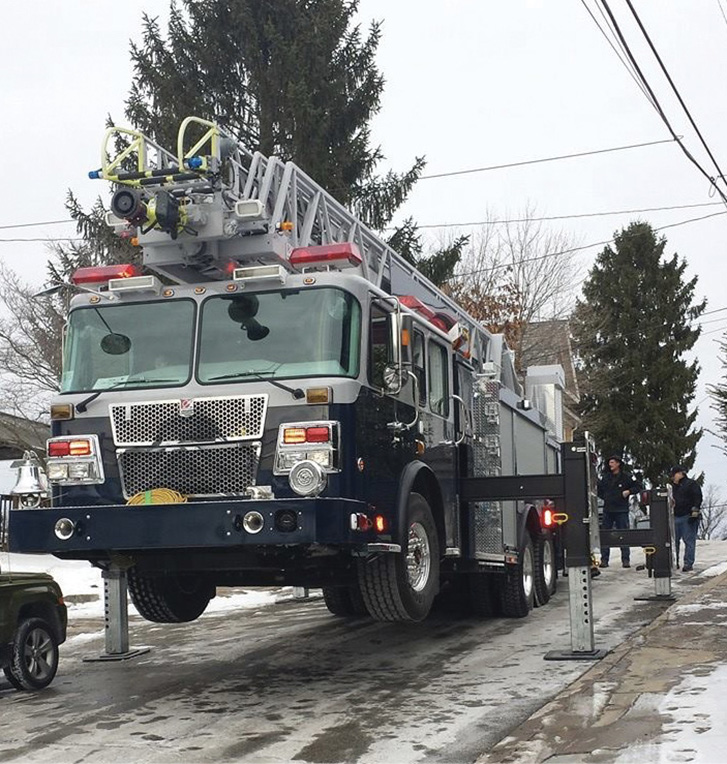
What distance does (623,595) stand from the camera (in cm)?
1477

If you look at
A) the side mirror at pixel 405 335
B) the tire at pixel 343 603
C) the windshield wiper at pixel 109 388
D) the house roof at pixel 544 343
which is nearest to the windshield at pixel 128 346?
the windshield wiper at pixel 109 388

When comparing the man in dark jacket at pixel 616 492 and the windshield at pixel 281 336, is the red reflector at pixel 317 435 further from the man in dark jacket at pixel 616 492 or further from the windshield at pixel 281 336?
the man in dark jacket at pixel 616 492

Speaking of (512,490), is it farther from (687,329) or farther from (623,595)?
(687,329)

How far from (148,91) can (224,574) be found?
63.7 ft

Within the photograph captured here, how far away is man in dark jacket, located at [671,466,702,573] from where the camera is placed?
17.7 m

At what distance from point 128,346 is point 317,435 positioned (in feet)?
6.15

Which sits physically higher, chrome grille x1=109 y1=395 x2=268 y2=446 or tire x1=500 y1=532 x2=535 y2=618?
chrome grille x1=109 y1=395 x2=268 y2=446

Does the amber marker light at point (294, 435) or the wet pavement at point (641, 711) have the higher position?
the amber marker light at point (294, 435)

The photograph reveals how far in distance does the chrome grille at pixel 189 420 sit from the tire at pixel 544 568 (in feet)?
22.3

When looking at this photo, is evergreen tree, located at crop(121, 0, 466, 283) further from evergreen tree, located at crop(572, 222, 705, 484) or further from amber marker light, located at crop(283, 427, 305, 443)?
evergreen tree, located at crop(572, 222, 705, 484)

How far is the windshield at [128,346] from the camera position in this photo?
882 centimetres

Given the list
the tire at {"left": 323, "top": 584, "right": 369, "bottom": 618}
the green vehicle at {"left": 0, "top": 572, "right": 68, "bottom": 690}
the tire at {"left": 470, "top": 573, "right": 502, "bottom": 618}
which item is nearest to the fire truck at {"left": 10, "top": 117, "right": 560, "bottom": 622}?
the green vehicle at {"left": 0, "top": 572, "right": 68, "bottom": 690}

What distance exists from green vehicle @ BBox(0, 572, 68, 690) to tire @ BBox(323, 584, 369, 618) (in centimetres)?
424

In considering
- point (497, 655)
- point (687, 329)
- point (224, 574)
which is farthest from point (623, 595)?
point (687, 329)
